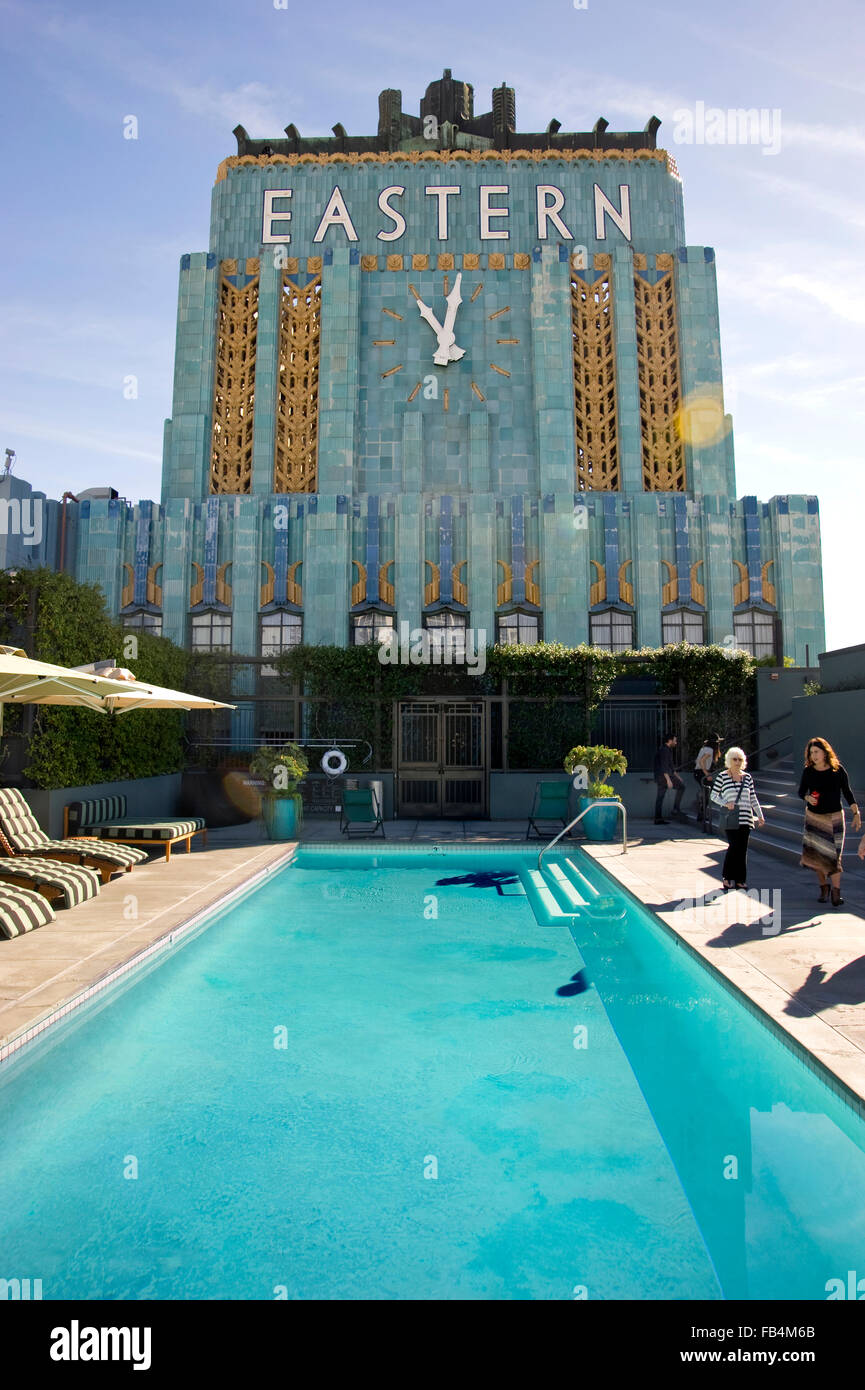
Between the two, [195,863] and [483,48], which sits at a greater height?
[483,48]

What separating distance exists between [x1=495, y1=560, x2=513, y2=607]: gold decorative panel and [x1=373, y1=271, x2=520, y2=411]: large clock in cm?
624

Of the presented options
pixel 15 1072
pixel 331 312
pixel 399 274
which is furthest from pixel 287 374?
pixel 15 1072

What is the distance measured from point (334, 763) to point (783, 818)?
9.51m

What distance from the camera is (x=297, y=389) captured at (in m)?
27.5

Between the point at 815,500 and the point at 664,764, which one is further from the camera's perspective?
the point at 815,500

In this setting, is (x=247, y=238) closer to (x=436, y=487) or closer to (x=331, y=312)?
(x=331, y=312)

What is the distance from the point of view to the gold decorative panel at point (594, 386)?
88.8ft

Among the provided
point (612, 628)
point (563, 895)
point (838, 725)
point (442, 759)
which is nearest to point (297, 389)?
point (612, 628)

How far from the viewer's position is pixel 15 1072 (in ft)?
14.4

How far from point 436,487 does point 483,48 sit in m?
18.1

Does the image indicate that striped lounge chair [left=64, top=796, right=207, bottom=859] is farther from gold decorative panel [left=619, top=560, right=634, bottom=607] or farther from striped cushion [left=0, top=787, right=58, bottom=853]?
gold decorative panel [left=619, top=560, right=634, bottom=607]

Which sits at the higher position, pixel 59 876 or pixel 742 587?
pixel 742 587

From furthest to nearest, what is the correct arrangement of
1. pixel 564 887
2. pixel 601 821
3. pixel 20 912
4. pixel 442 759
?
pixel 442 759 → pixel 601 821 → pixel 564 887 → pixel 20 912

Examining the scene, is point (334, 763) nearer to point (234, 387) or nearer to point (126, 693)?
point (126, 693)
